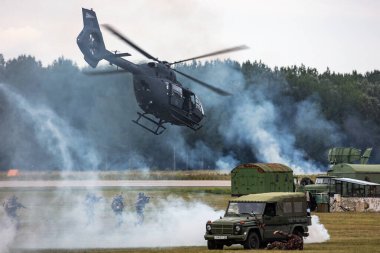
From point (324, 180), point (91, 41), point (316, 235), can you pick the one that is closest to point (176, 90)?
point (91, 41)

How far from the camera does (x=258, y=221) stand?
37156 millimetres

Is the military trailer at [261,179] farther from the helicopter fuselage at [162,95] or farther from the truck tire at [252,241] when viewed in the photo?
the truck tire at [252,241]

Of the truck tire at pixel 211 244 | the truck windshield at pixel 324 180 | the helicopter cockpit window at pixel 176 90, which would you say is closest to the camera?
the truck tire at pixel 211 244

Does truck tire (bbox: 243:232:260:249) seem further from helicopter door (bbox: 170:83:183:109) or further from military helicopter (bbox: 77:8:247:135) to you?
helicopter door (bbox: 170:83:183:109)

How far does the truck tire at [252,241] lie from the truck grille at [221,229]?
0.77 metres

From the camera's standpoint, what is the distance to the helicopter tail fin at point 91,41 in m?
48.0

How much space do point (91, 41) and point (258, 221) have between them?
1617 centimetres

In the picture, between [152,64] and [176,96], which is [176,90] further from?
[152,64]

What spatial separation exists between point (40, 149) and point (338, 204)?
22.8 meters

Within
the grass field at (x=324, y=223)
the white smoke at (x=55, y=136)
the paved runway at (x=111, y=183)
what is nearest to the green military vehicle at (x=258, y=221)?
the grass field at (x=324, y=223)

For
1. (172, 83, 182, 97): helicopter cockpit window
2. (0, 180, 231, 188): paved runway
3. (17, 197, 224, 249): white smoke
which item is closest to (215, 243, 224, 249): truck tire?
(17, 197, 224, 249): white smoke

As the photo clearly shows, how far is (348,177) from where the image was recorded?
73062 mm

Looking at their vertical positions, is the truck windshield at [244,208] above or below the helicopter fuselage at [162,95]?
below

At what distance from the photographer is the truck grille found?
3656 centimetres
